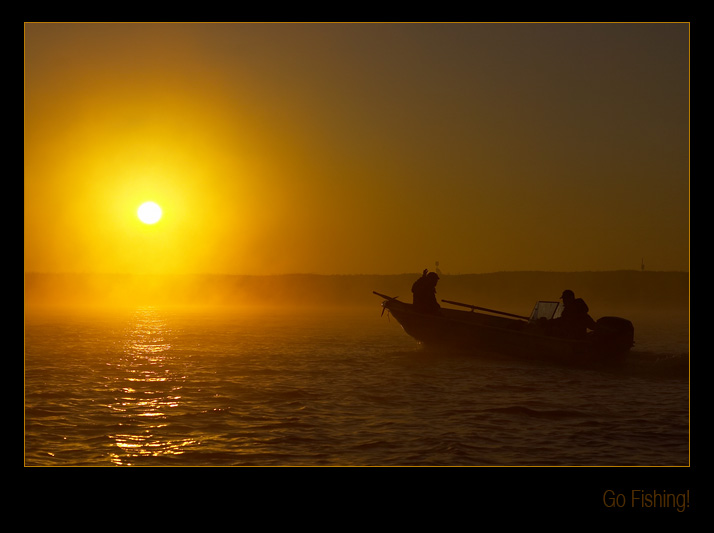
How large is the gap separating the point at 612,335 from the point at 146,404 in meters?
13.9

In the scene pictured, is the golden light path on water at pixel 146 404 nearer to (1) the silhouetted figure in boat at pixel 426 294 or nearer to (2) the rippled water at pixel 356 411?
(2) the rippled water at pixel 356 411

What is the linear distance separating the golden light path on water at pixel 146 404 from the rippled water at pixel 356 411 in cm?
5

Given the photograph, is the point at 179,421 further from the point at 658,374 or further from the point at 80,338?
the point at 80,338

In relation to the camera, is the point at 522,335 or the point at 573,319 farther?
the point at 522,335

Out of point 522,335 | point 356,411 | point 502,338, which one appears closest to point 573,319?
point 522,335

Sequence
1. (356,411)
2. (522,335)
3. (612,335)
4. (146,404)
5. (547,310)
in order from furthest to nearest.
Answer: (547,310) → (522,335) → (612,335) → (146,404) → (356,411)

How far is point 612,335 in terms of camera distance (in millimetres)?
23656

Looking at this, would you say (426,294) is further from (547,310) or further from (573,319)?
(573,319)

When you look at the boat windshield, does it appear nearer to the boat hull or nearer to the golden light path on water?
the boat hull

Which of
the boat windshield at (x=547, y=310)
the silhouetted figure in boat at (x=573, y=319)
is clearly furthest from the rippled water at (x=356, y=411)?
the boat windshield at (x=547, y=310)

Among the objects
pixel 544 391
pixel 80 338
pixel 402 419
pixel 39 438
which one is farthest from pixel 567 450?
pixel 80 338

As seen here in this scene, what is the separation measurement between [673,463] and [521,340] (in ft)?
39.5

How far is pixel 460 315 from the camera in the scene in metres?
28.2

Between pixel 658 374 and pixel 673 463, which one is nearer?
pixel 673 463
